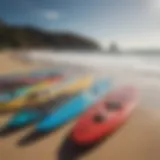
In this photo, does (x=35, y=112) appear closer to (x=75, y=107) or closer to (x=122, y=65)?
(x=75, y=107)

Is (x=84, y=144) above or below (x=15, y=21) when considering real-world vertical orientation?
below

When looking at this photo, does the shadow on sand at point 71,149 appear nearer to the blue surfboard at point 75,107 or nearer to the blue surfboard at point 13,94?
the blue surfboard at point 75,107

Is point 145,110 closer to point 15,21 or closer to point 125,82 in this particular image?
point 125,82

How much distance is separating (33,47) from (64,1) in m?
0.20

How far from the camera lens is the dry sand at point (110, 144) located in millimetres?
1066

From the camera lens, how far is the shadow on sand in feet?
3.46

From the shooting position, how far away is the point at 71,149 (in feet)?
3.48

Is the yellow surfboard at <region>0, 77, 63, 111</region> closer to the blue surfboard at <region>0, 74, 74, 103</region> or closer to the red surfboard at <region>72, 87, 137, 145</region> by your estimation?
the blue surfboard at <region>0, 74, 74, 103</region>

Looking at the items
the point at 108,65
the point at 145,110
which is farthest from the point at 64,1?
→ the point at 145,110

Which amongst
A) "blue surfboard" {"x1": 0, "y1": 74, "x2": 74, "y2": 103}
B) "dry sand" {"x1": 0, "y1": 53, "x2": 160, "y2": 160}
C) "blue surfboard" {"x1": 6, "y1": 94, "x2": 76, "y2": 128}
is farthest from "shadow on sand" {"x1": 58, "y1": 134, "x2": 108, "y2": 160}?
"blue surfboard" {"x1": 0, "y1": 74, "x2": 74, "y2": 103}

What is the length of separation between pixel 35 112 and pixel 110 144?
0.94ft

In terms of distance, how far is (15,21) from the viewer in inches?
44.6

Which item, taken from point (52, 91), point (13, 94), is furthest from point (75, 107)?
point (13, 94)

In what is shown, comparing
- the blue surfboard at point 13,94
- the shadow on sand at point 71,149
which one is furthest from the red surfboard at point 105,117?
the blue surfboard at point 13,94
